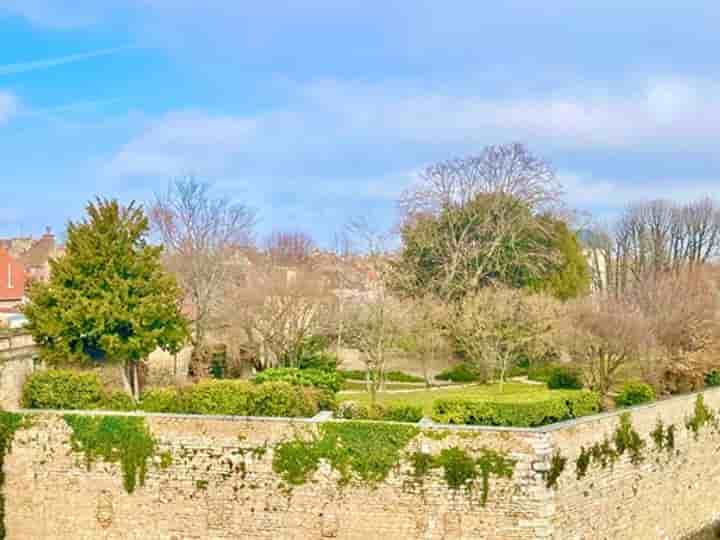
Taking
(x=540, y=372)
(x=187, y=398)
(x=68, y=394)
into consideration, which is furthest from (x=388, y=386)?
(x=68, y=394)

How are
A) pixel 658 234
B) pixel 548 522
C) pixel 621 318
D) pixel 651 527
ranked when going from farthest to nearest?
1. pixel 658 234
2. pixel 621 318
3. pixel 651 527
4. pixel 548 522

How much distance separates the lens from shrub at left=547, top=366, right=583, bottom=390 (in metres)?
26.2

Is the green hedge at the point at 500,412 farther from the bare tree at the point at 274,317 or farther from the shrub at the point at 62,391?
the bare tree at the point at 274,317

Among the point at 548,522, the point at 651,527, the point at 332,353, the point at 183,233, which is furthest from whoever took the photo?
the point at 183,233

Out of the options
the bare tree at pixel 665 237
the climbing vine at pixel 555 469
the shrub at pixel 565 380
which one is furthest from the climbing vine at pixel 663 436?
the bare tree at pixel 665 237

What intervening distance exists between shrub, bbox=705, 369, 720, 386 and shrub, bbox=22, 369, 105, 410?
655 inches

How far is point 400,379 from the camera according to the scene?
3159 cm

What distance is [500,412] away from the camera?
61.0ft

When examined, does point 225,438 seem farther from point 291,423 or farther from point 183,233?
point 183,233

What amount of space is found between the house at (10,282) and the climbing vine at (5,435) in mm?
24839

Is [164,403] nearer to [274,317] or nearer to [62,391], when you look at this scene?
[62,391]

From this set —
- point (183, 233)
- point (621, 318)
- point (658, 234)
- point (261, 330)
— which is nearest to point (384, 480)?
point (621, 318)

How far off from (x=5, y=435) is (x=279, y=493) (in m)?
5.73

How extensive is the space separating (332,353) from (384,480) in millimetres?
15690
